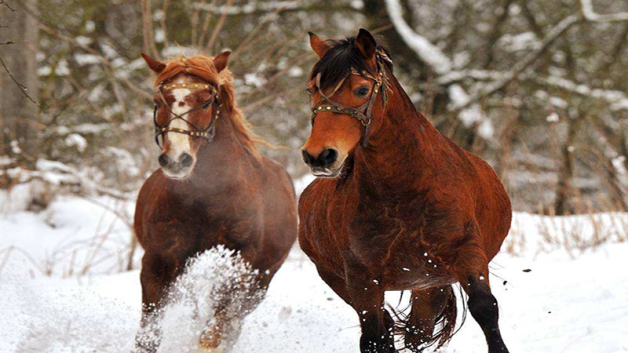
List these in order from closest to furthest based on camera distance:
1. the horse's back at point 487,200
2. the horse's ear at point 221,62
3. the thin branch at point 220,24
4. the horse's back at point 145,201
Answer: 1. the horse's back at point 487,200
2. the horse's back at point 145,201
3. the horse's ear at point 221,62
4. the thin branch at point 220,24

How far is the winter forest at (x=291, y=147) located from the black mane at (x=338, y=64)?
800 millimetres

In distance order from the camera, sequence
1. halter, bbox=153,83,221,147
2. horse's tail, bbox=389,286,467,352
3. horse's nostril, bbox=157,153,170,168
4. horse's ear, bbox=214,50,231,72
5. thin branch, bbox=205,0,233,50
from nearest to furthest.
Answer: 1. horse's tail, bbox=389,286,467,352
2. horse's nostril, bbox=157,153,170,168
3. halter, bbox=153,83,221,147
4. horse's ear, bbox=214,50,231,72
5. thin branch, bbox=205,0,233,50

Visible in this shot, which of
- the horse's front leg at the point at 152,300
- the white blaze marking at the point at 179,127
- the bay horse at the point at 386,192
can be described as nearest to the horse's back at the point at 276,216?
the horse's front leg at the point at 152,300

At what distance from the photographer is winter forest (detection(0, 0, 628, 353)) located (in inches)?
197

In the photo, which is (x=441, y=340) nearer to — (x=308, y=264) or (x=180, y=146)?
(x=180, y=146)

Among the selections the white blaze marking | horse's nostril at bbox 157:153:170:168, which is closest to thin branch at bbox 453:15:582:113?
the white blaze marking

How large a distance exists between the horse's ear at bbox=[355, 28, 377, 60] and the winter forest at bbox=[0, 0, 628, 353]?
85cm

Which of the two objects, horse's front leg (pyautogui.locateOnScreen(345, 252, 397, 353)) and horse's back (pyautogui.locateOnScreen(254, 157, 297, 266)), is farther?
horse's back (pyautogui.locateOnScreen(254, 157, 297, 266))

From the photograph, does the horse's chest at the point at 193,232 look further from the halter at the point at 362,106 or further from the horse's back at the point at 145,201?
the halter at the point at 362,106

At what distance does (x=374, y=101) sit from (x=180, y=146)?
5.33ft

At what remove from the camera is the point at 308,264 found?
321 inches

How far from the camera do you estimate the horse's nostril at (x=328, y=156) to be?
2.62 metres

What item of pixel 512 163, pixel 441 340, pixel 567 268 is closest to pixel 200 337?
pixel 441 340

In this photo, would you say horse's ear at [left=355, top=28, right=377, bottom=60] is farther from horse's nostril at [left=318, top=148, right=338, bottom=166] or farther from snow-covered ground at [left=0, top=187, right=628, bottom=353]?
snow-covered ground at [left=0, top=187, right=628, bottom=353]
